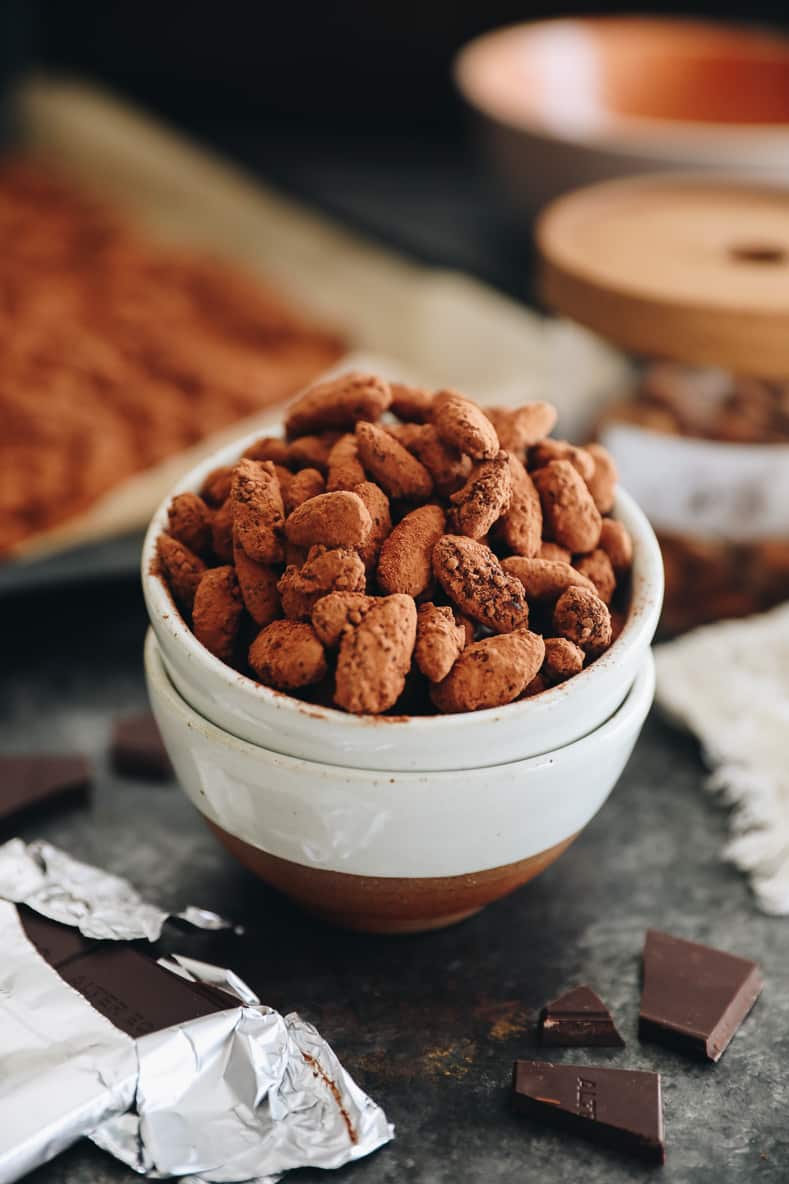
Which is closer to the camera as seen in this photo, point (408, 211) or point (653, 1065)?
point (653, 1065)

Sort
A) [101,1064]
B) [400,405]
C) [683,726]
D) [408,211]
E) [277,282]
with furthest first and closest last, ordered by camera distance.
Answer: [408,211]
[277,282]
[683,726]
[400,405]
[101,1064]

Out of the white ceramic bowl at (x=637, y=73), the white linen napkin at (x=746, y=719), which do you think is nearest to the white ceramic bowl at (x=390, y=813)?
the white linen napkin at (x=746, y=719)

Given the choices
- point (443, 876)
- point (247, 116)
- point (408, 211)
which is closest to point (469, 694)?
point (443, 876)

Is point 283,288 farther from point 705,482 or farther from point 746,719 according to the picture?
point 746,719

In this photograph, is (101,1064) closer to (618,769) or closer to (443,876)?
(443,876)

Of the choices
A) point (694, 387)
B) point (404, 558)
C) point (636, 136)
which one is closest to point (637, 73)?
point (636, 136)

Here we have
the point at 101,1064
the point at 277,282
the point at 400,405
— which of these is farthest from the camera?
the point at 277,282

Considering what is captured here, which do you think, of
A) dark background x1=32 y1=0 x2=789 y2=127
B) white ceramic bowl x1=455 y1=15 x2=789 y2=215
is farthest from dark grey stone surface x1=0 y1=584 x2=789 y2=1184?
dark background x1=32 y1=0 x2=789 y2=127
